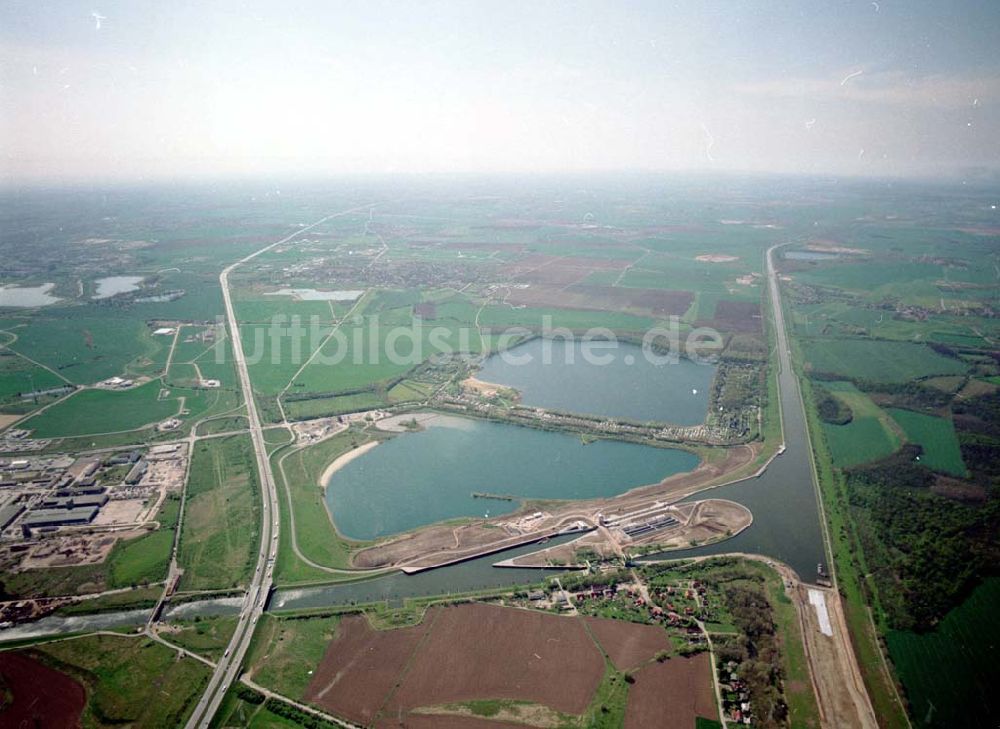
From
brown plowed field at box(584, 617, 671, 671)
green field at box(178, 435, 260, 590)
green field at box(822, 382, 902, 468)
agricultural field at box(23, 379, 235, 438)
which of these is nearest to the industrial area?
green field at box(178, 435, 260, 590)

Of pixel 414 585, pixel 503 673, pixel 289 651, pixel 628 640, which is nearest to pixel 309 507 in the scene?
pixel 414 585

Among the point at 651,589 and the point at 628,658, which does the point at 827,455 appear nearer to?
the point at 651,589

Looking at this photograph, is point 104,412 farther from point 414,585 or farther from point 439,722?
point 439,722

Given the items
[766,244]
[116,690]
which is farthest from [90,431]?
[766,244]

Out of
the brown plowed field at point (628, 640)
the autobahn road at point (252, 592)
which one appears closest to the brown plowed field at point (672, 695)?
the brown plowed field at point (628, 640)

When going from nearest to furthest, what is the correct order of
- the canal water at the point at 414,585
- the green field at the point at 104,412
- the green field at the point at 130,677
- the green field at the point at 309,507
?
the green field at the point at 130,677 → the canal water at the point at 414,585 → the green field at the point at 309,507 → the green field at the point at 104,412

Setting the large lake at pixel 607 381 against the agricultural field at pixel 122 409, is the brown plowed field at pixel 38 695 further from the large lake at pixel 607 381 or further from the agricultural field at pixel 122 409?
the large lake at pixel 607 381
